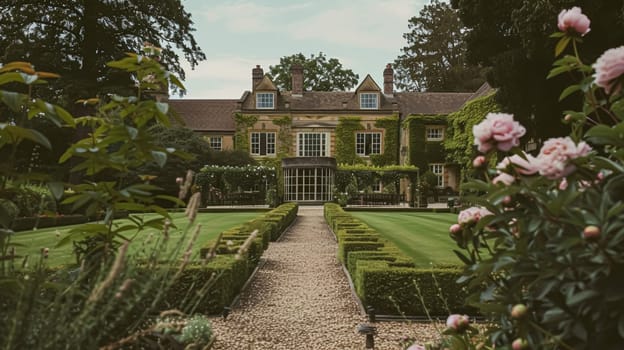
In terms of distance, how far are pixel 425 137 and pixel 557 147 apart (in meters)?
34.7

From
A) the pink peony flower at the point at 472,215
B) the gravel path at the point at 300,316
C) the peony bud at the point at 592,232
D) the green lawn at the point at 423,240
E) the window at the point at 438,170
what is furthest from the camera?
the window at the point at 438,170

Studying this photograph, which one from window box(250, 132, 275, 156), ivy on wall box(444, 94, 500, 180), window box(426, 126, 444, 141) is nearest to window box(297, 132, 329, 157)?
window box(250, 132, 275, 156)

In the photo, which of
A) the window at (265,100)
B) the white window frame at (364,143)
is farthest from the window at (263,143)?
the white window frame at (364,143)

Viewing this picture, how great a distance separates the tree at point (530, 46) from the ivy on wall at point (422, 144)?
66.6 ft

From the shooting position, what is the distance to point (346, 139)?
36750 millimetres

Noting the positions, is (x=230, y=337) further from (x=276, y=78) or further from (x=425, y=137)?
(x=276, y=78)

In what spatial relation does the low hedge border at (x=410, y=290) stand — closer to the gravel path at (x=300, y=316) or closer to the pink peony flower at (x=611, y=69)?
the gravel path at (x=300, y=316)

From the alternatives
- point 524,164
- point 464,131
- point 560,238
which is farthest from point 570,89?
point 464,131

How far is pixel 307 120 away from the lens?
36.8m

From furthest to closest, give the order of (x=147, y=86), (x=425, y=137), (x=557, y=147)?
(x=425, y=137) < (x=147, y=86) < (x=557, y=147)

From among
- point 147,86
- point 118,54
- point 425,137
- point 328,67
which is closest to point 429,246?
point 147,86

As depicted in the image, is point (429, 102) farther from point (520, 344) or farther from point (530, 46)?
point (520, 344)

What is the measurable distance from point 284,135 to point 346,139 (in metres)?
4.54

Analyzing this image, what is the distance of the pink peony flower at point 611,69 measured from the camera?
1.80 meters
